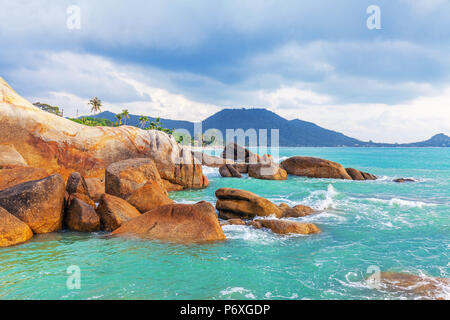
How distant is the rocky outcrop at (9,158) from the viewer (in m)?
12.1

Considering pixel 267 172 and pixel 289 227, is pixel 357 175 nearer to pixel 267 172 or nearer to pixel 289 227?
pixel 267 172

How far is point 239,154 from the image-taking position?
3888 centimetres

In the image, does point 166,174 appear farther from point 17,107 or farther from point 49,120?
point 17,107

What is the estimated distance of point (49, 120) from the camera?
1634 centimetres

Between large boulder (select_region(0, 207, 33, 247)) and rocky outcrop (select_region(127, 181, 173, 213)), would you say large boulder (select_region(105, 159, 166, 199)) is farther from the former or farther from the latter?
large boulder (select_region(0, 207, 33, 247))

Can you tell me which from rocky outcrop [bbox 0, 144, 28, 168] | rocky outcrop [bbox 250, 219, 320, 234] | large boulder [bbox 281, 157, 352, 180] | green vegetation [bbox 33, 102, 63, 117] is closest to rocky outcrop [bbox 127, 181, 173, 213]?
rocky outcrop [bbox 250, 219, 320, 234]

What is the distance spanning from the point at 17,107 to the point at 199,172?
38.7 feet

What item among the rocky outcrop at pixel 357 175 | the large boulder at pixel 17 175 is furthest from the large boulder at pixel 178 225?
the rocky outcrop at pixel 357 175

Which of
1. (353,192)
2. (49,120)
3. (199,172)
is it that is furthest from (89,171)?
(353,192)

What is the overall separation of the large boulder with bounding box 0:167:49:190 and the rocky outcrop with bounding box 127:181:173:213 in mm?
3600

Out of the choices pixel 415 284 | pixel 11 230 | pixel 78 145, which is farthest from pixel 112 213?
pixel 78 145

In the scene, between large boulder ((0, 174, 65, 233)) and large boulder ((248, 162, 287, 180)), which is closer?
large boulder ((0, 174, 65, 233))

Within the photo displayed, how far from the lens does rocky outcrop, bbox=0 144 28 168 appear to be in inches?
478

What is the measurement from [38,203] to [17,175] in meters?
2.88
